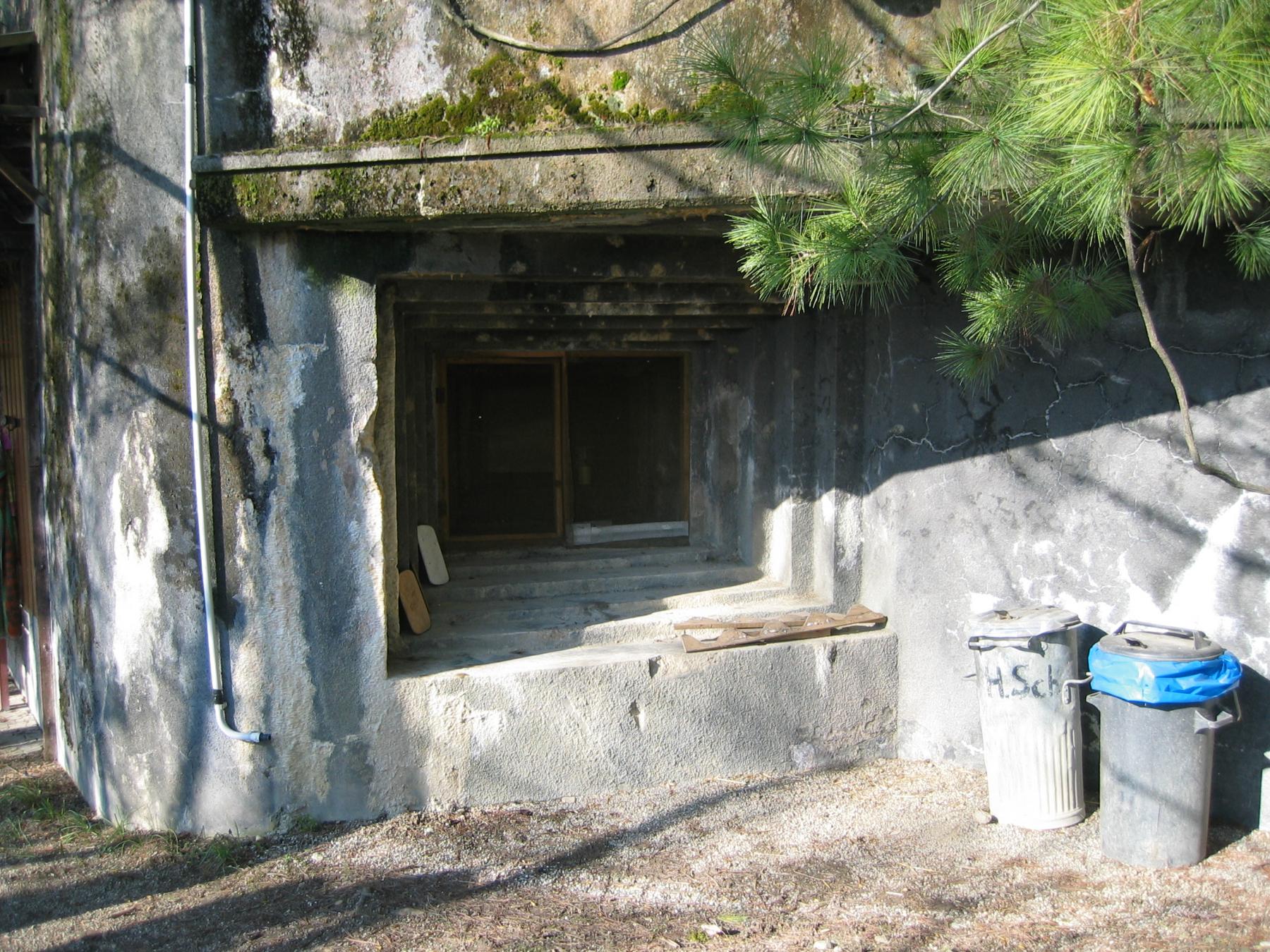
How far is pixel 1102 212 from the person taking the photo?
2910mm

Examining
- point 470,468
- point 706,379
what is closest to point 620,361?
point 706,379

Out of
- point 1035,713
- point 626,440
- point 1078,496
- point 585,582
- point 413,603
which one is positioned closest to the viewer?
point 1035,713

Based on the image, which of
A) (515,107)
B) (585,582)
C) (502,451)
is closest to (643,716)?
(585,582)

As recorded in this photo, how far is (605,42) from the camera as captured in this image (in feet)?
12.6

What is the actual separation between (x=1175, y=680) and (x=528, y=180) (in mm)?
3021

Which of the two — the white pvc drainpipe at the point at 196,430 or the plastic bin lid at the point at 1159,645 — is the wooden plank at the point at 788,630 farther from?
the white pvc drainpipe at the point at 196,430

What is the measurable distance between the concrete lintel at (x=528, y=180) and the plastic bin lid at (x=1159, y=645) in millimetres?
2080

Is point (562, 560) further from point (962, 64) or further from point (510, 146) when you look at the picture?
point (962, 64)

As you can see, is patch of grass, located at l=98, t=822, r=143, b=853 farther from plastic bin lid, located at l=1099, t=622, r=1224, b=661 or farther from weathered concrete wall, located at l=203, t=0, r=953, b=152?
plastic bin lid, located at l=1099, t=622, r=1224, b=661

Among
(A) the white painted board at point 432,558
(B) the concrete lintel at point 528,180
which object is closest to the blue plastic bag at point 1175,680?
(B) the concrete lintel at point 528,180

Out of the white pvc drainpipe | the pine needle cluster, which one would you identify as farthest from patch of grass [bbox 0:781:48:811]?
the pine needle cluster

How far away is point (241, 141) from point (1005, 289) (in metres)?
2.96

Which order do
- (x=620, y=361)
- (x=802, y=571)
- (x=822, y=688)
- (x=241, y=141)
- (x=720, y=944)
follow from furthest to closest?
1. (x=620, y=361)
2. (x=802, y=571)
3. (x=822, y=688)
4. (x=241, y=141)
5. (x=720, y=944)

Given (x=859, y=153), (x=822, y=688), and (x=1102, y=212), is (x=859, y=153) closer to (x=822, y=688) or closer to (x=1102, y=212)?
(x=1102, y=212)
